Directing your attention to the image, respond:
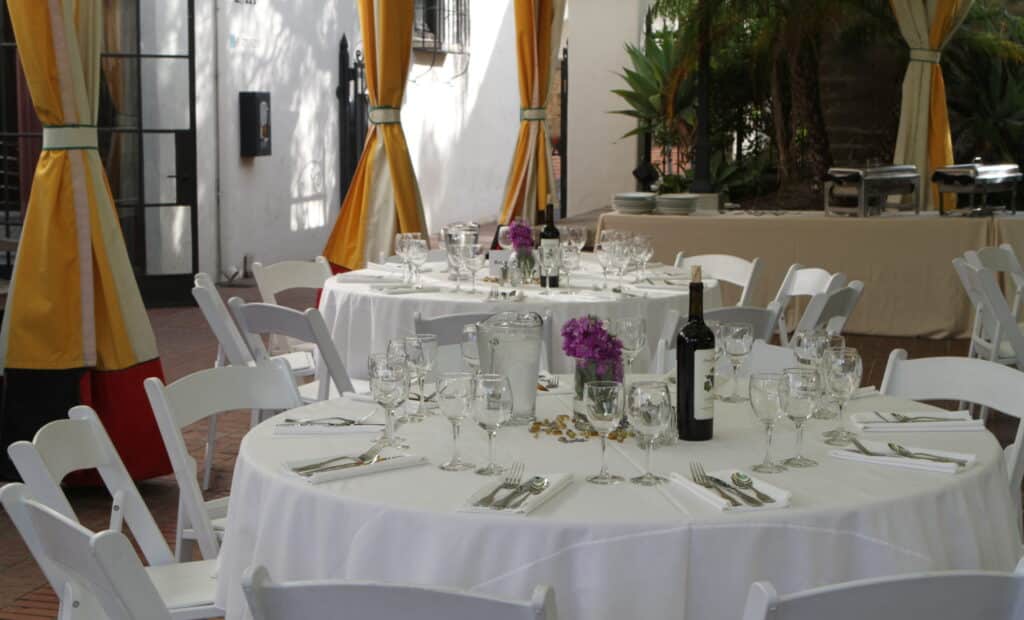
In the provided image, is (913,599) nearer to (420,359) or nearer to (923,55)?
(420,359)

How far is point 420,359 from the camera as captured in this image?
9.89 feet

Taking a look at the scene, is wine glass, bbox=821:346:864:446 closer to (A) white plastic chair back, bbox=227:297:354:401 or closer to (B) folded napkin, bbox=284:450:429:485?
(B) folded napkin, bbox=284:450:429:485

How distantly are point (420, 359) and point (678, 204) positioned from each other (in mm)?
6097

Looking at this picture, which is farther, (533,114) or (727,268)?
(533,114)

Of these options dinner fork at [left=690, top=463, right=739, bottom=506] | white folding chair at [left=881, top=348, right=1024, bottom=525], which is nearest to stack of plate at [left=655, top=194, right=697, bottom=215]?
white folding chair at [left=881, top=348, right=1024, bottom=525]

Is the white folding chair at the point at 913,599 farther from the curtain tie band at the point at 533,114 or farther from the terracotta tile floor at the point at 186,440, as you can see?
the curtain tie band at the point at 533,114

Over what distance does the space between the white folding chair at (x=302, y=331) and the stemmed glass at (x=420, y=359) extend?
3.37ft

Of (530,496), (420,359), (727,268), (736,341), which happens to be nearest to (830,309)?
(736,341)

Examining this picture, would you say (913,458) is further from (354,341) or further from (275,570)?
(354,341)

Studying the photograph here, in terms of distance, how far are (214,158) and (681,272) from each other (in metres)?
6.21

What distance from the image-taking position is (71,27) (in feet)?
15.6

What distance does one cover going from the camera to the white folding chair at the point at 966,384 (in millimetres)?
3330

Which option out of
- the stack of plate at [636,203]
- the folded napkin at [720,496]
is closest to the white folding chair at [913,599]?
the folded napkin at [720,496]

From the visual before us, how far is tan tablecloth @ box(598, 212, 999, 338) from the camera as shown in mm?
8258
